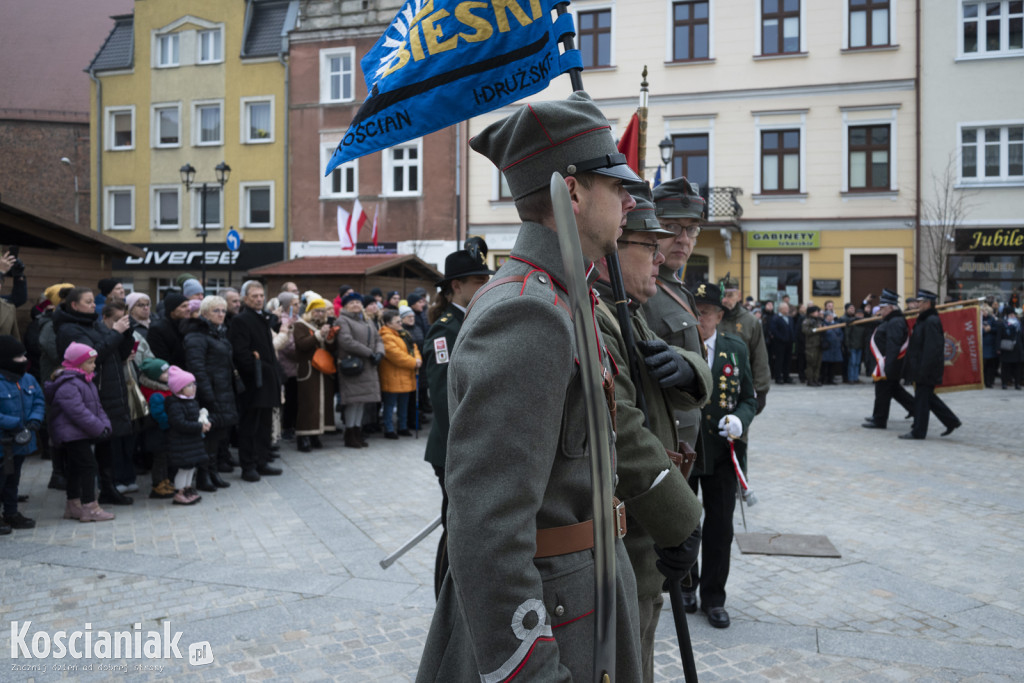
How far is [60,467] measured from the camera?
8.80 m

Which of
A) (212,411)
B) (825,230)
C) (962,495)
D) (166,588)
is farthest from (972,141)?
(166,588)

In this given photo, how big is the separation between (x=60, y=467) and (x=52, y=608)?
4216 millimetres

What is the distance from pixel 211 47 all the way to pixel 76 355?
101ft

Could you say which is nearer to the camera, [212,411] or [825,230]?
[212,411]

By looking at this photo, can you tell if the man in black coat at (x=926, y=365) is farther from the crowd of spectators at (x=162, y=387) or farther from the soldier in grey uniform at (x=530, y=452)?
Result: the soldier in grey uniform at (x=530, y=452)

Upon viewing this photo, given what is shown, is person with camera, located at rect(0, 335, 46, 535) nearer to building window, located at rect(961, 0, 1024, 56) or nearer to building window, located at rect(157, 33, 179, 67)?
building window, located at rect(961, 0, 1024, 56)

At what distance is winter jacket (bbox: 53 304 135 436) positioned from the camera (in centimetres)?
764

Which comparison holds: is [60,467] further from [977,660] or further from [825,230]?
[825,230]

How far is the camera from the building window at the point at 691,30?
27.5 meters

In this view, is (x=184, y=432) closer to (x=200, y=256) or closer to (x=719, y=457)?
(x=719, y=457)

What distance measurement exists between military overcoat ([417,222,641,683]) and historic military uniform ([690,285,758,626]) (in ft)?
10.1

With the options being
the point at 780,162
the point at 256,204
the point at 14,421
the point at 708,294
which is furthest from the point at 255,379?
the point at 256,204

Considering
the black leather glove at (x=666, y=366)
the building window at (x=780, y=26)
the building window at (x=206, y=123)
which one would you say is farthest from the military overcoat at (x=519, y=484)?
the building window at (x=206, y=123)

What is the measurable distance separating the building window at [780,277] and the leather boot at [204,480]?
2167 centimetres
